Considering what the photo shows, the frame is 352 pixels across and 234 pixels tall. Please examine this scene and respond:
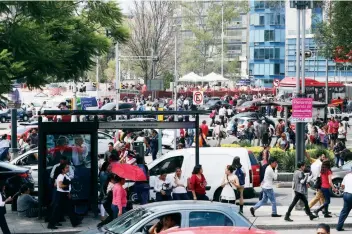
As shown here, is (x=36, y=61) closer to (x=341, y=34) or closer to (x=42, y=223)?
(x=42, y=223)

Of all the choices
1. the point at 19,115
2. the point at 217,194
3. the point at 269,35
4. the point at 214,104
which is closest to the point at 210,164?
the point at 217,194

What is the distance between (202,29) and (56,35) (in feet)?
235

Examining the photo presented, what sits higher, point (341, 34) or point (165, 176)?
point (341, 34)

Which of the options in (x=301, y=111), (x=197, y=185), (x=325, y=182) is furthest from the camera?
(x=301, y=111)

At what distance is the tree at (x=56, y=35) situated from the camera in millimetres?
19406

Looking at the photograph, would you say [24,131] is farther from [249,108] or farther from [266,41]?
[266,41]

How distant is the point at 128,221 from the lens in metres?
13.5

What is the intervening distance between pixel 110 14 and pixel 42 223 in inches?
248

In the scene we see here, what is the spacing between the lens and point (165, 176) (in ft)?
66.6

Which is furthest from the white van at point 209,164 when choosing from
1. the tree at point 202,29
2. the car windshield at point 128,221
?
the tree at point 202,29

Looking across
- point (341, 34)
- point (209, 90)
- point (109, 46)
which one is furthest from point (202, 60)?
point (109, 46)

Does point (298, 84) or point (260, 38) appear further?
point (260, 38)

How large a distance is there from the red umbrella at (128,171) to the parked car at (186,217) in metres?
5.01

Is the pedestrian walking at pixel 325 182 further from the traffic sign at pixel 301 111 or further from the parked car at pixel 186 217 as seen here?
the parked car at pixel 186 217
